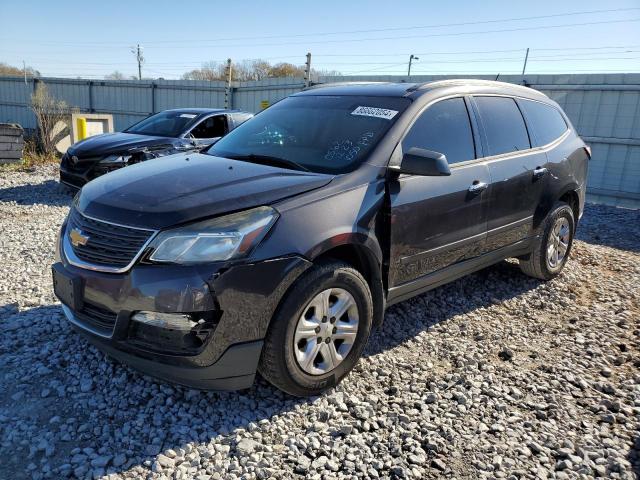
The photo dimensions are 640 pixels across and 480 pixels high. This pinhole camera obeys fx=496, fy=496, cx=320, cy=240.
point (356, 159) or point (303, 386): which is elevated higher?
point (356, 159)

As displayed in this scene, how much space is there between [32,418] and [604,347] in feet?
12.8

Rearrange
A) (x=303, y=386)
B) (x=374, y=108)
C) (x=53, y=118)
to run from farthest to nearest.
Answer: (x=53, y=118)
(x=374, y=108)
(x=303, y=386)

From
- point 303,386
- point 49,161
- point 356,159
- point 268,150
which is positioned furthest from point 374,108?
point 49,161

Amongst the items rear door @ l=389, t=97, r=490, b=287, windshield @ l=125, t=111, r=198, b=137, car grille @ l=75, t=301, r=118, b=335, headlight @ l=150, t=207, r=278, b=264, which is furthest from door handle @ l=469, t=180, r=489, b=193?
windshield @ l=125, t=111, r=198, b=137

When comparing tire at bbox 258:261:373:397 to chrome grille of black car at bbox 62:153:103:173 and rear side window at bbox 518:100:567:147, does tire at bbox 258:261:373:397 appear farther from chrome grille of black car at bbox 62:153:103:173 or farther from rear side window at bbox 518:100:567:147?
chrome grille of black car at bbox 62:153:103:173

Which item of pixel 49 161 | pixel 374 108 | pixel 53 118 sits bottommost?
pixel 49 161

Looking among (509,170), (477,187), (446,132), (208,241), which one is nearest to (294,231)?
(208,241)

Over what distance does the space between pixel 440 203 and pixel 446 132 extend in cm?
58

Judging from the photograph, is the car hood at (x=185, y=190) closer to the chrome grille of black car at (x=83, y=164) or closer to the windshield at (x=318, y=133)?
the windshield at (x=318, y=133)

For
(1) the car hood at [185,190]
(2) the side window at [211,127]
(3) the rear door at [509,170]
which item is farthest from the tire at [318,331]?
(2) the side window at [211,127]

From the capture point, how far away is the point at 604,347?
3.82 m

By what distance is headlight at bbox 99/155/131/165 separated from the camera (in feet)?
23.9

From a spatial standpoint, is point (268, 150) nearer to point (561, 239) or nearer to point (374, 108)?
point (374, 108)

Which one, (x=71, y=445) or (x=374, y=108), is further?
(x=374, y=108)
